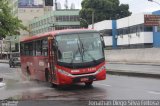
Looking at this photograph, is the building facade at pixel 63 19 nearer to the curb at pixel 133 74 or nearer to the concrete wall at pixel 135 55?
the concrete wall at pixel 135 55

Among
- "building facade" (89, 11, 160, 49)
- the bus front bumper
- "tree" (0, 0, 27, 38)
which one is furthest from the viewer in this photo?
"building facade" (89, 11, 160, 49)

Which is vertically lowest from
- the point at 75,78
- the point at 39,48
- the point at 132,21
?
the point at 75,78

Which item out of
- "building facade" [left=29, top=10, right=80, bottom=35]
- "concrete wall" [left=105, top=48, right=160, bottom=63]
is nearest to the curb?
"concrete wall" [left=105, top=48, right=160, bottom=63]

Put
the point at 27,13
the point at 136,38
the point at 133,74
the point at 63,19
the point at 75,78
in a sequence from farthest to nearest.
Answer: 1. the point at 27,13
2. the point at 63,19
3. the point at 136,38
4. the point at 133,74
5. the point at 75,78

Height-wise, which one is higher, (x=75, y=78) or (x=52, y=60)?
(x=52, y=60)

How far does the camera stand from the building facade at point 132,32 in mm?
75750

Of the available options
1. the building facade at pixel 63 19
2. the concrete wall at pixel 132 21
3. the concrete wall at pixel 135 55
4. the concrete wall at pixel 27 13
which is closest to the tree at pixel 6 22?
the concrete wall at pixel 135 55

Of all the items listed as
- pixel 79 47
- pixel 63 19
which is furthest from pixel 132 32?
pixel 79 47

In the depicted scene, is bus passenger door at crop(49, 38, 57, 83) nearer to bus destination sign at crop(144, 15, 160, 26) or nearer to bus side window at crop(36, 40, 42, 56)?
bus side window at crop(36, 40, 42, 56)

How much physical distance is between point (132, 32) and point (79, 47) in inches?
2536

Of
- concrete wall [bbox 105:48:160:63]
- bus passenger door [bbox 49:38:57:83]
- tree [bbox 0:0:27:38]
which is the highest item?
tree [bbox 0:0:27:38]

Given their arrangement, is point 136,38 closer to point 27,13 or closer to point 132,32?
point 132,32

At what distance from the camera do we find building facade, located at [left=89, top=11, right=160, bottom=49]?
7575cm

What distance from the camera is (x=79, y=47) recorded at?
62.2ft
